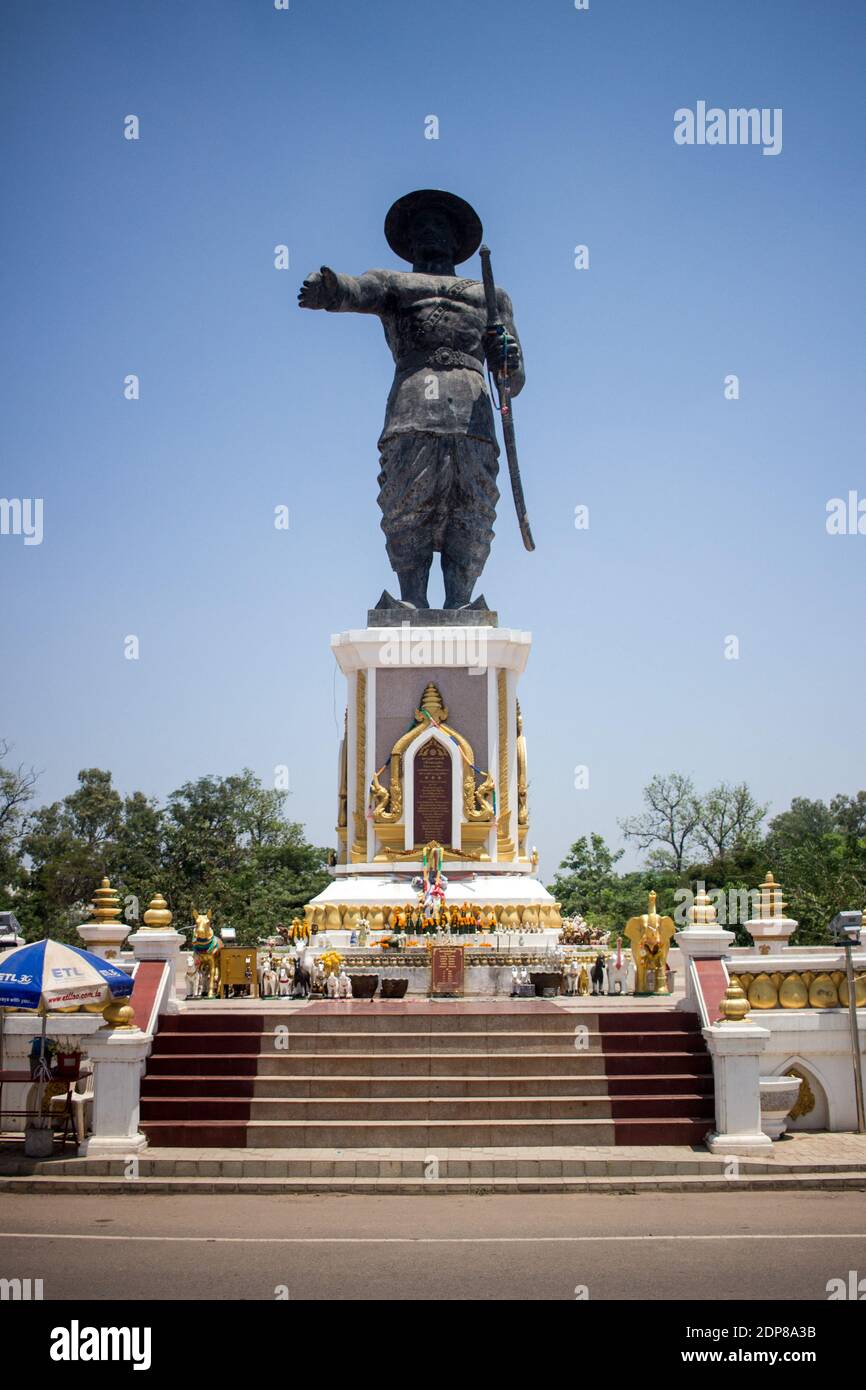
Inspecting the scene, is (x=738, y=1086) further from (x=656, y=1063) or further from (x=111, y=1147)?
(x=111, y=1147)

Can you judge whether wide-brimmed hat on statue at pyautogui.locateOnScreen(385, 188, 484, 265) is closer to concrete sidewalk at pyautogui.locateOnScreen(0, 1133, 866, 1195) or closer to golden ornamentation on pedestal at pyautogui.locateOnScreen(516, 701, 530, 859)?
golden ornamentation on pedestal at pyautogui.locateOnScreen(516, 701, 530, 859)

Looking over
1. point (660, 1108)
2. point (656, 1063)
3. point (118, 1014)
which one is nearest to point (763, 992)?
point (656, 1063)

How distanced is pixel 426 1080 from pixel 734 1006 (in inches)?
127

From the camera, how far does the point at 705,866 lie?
181ft

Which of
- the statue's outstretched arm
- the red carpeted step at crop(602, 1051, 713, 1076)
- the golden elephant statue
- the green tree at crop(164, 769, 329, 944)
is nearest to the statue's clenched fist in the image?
the statue's outstretched arm

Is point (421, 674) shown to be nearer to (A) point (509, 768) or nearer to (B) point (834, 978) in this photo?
(A) point (509, 768)

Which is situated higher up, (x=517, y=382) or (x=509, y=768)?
(x=517, y=382)

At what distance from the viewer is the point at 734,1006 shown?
12617mm

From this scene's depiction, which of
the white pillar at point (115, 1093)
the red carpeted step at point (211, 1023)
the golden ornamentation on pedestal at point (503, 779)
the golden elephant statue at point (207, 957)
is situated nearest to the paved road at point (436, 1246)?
the white pillar at point (115, 1093)

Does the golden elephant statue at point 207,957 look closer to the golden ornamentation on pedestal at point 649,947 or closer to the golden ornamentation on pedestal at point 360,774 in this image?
the golden ornamentation on pedestal at point 360,774

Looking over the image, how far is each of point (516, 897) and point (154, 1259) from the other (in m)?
12.5

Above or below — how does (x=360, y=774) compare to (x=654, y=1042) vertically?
above

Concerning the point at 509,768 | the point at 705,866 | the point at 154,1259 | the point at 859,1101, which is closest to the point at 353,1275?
the point at 154,1259

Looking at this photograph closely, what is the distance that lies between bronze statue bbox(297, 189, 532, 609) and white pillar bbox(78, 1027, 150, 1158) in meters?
12.0
